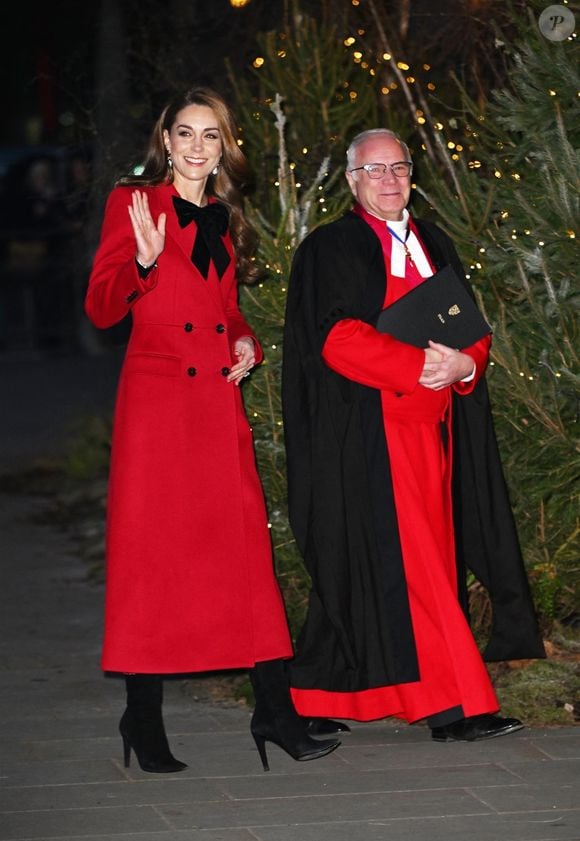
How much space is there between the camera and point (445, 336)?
5.98m

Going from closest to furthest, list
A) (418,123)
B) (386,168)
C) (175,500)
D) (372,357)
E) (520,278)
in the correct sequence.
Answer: (175,500), (372,357), (386,168), (520,278), (418,123)

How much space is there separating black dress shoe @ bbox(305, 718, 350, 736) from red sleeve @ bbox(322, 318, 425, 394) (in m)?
1.19

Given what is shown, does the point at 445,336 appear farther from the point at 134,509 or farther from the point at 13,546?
the point at 13,546

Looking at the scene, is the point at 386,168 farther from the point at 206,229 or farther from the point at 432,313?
the point at 206,229

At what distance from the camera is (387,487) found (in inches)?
237

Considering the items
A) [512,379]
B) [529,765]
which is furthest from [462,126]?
[529,765]

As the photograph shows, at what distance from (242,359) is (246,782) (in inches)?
52.5

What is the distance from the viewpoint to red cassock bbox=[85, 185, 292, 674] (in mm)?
5727

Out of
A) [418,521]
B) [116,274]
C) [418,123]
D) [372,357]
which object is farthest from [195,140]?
[418,123]

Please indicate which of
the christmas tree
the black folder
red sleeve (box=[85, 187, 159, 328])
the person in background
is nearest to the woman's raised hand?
red sleeve (box=[85, 187, 159, 328])

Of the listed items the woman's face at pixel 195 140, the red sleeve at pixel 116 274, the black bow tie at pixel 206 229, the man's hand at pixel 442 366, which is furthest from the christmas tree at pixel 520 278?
the red sleeve at pixel 116 274

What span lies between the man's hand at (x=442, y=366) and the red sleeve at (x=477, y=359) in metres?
0.10

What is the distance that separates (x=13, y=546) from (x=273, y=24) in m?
3.69

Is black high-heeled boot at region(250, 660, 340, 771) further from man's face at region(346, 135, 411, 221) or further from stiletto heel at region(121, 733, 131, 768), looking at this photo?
man's face at region(346, 135, 411, 221)
